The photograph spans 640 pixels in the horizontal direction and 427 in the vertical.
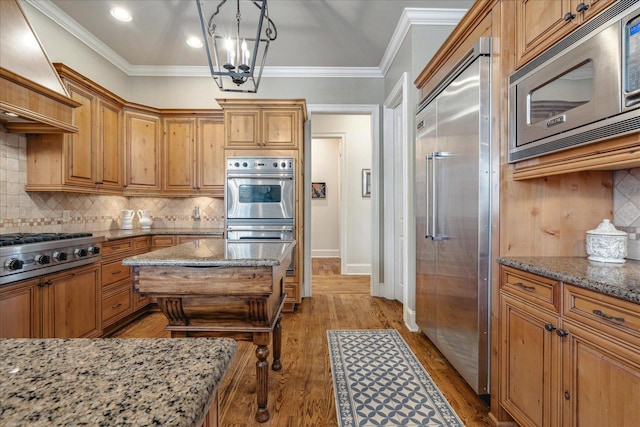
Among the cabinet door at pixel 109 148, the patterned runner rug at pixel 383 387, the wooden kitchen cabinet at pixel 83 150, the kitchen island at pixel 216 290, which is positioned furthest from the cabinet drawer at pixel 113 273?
the patterned runner rug at pixel 383 387

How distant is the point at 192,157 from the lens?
3.97 m

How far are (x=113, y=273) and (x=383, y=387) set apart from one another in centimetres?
258

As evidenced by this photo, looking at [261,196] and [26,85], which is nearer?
[26,85]

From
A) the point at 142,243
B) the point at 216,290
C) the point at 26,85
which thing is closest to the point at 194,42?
the point at 26,85

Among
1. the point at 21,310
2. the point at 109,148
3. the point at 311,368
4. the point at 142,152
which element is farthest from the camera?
the point at 142,152

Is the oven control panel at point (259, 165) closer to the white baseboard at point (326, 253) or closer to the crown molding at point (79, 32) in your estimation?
the crown molding at point (79, 32)

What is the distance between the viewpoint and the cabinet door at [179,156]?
3953 millimetres

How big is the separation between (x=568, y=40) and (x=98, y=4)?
368 cm

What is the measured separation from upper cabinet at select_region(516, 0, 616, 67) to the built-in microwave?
42mm

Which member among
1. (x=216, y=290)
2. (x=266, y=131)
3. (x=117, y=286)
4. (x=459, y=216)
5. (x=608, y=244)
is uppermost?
(x=266, y=131)

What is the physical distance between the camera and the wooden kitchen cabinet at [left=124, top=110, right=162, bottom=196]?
369cm

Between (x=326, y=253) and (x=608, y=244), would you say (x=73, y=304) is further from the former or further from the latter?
(x=326, y=253)

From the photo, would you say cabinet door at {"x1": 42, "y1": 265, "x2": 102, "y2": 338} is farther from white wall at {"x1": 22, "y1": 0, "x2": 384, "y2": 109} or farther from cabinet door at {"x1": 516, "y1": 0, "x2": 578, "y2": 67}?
cabinet door at {"x1": 516, "y1": 0, "x2": 578, "y2": 67}

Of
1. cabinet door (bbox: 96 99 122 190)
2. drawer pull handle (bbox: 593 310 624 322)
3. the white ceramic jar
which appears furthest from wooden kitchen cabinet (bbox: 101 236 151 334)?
the white ceramic jar
